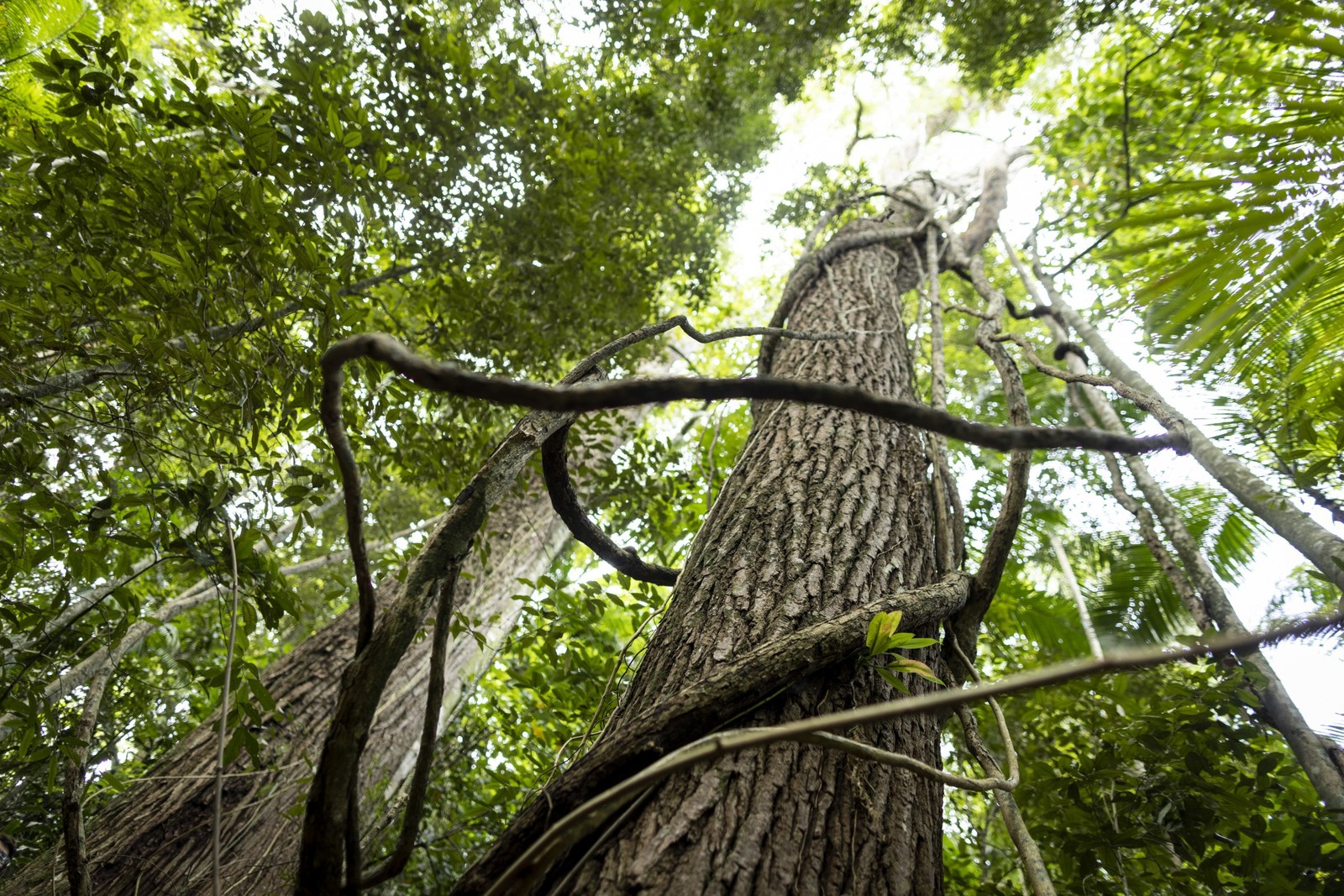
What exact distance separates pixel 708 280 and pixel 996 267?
423cm

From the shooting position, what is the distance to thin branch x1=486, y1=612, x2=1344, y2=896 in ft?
1.65

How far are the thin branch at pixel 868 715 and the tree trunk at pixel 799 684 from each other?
0.82ft

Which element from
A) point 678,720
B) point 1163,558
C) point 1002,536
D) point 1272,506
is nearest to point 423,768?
point 678,720

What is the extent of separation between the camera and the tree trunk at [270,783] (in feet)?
7.31

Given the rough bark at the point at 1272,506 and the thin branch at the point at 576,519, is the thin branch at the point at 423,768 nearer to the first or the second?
the thin branch at the point at 576,519

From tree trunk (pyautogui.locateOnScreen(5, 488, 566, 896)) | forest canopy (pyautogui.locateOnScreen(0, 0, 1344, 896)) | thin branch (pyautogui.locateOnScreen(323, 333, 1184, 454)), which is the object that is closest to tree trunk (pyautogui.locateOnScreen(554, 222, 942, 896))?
forest canopy (pyautogui.locateOnScreen(0, 0, 1344, 896))

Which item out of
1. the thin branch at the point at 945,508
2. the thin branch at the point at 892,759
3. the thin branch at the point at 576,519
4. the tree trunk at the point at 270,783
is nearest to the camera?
the thin branch at the point at 892,759

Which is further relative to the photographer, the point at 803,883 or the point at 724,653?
the point at 724,653

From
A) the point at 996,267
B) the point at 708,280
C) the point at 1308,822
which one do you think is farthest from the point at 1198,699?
the point at 996,267

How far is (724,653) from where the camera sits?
3.84 ft

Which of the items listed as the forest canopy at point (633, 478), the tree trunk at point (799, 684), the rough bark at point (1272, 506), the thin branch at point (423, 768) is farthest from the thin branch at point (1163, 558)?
the thin branch at point (423, 768)

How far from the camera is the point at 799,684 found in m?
1.06

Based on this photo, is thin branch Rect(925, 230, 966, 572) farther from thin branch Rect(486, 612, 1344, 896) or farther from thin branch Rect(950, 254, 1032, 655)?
thin branch Rect(486, 612, 1344, 896)

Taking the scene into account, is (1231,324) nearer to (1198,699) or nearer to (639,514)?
(1198,699)
